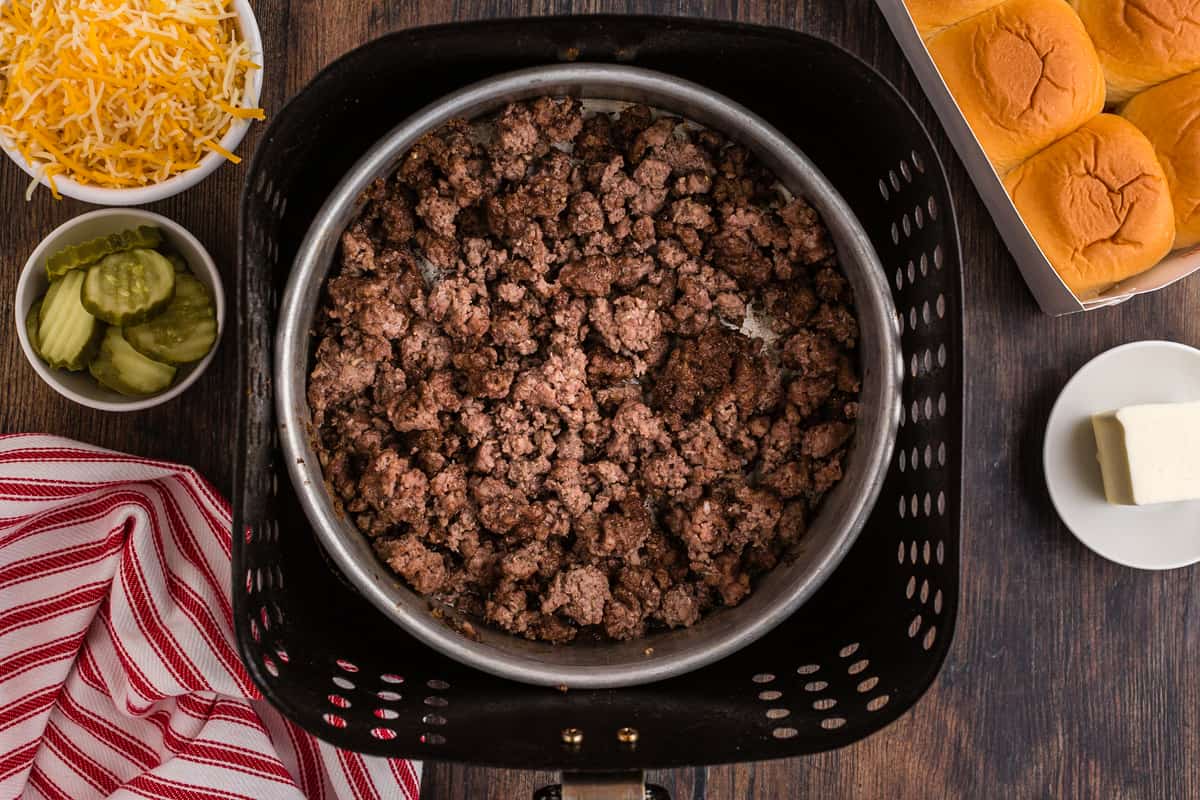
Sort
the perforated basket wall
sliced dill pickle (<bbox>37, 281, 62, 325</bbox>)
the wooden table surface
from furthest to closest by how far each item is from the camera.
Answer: the wooden table surface, sliced dill pickle (<bbox>37, 281, 62, 325</bbox>), the perforated basket wall

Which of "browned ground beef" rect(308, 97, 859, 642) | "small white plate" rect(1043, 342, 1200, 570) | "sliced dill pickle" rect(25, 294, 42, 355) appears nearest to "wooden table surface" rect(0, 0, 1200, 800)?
"small white plate" rect(1043, 342, 1200, 570)

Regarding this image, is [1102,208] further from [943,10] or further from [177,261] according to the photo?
[177,261]

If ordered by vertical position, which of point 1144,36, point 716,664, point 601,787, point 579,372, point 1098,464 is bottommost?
point 601,787

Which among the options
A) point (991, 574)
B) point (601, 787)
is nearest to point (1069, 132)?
point (991, 574)

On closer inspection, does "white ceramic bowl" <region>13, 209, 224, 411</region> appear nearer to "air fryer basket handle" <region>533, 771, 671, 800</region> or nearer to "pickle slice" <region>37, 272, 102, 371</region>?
"pickle slice" <region>37, 272, 102, 371</region>

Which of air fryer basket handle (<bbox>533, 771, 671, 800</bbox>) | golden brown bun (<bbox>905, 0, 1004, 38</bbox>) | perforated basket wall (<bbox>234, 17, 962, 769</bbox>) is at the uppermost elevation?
golden brown bun (<bbox>905, 0, 1004, 38</bbox>)

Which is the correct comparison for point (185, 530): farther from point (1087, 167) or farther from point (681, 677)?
point (1087, 167)

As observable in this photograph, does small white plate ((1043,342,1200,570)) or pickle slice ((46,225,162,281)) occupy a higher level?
pickle slice ((46,225,162,281))
